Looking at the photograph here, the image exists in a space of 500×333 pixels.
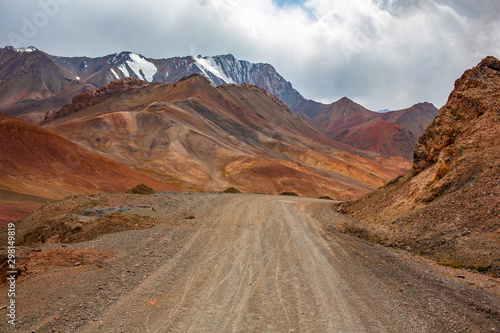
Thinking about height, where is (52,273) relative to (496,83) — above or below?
below

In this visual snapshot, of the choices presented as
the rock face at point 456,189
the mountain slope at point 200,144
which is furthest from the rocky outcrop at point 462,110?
the mountain slope at point 200,144

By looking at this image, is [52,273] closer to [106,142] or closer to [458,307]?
[458,307]

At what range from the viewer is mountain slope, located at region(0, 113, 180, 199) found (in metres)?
34.3

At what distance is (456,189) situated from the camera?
A: 47.1ft

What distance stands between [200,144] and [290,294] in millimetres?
80863

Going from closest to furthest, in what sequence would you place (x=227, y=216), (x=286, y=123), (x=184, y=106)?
(x=227, y=216), (x=184, y=106), (x=286, y=123)

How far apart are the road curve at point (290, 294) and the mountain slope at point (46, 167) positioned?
1208 inches

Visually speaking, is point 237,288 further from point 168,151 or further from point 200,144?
point 200,144

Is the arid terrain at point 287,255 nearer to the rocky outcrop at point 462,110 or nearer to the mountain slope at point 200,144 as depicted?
the rocky outcrop at point 462,110

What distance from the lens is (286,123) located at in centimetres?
17975

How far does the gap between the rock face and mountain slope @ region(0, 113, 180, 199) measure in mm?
33181

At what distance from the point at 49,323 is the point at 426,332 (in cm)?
731

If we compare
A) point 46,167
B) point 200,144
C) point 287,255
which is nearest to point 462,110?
point 287,255

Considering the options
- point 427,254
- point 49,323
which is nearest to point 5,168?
point 49,323
